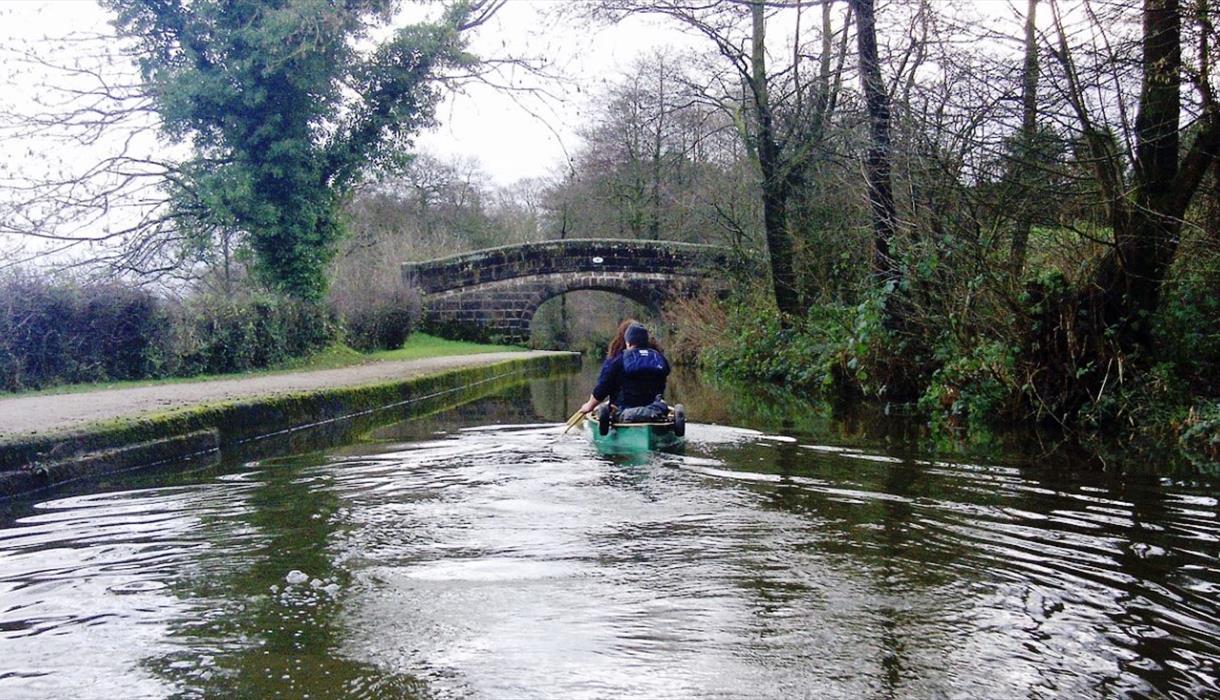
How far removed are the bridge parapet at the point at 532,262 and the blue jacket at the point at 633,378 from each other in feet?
71.7

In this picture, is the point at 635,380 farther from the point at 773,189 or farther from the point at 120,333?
the point at 773,189

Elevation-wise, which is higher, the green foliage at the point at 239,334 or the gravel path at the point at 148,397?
the green foliage at the point at 239,334

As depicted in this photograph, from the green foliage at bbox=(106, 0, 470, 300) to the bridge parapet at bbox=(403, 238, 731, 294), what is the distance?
10.3 meters

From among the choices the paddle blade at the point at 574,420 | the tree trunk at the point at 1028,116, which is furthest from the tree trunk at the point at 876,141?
the paddle blade at the point at 574,420

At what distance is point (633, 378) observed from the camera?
30.5ft

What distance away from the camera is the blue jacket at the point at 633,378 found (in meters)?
9.26

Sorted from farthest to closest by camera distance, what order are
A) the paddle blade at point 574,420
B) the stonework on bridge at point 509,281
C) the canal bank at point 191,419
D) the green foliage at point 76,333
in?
the stonework on bridge at point 509,281 < the green foliage at point 76,333 < the paddle blade at point 574,420 < the canal bank at point 191,419

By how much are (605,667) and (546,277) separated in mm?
28671

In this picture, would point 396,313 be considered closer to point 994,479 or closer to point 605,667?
point 994,479

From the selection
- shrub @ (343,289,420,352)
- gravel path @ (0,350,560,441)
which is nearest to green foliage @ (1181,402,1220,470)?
gravel path @ (0,350,560,441)

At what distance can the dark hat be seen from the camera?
9375mm

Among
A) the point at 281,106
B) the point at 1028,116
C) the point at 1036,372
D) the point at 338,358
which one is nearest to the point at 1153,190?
the point at 1028,116

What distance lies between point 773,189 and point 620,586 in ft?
50.1

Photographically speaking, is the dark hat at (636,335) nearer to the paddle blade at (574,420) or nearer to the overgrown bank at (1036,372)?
the paddle blade at (574,420)
